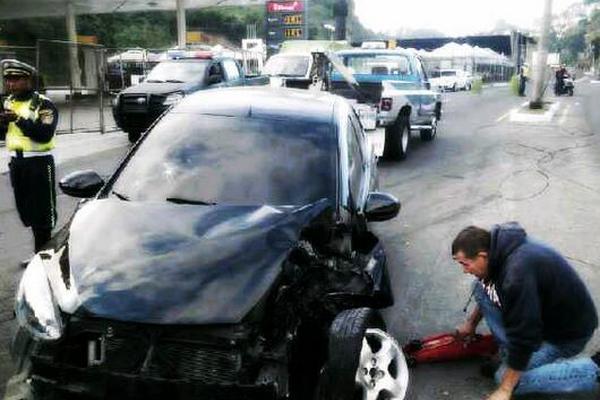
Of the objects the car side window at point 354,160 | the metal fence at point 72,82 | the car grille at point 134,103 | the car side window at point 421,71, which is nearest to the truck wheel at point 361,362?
the car side window at point 354,160

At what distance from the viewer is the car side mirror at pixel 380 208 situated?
4344 mm

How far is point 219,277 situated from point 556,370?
2161 millimetres

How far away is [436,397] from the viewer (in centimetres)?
391

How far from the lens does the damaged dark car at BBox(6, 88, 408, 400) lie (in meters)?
2.77

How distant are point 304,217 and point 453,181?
7131 millimetres

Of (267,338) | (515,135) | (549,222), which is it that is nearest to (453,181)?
(549,222)

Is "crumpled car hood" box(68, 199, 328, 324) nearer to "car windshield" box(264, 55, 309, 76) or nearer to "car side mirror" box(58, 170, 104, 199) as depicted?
"car side mirror" box(58, 170, 104, 199)

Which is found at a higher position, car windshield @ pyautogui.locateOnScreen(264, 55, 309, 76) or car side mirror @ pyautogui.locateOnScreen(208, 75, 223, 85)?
car windshield @ pyautogui.locateOnScreen(264, 55, 309, 76)

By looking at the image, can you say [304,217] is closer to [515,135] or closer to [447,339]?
[447,339]

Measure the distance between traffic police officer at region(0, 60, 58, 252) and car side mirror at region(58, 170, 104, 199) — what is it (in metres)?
1.35

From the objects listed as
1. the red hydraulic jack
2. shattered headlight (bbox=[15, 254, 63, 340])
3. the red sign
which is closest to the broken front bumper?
shattered headlight (bbox=[15, 254, 63, 340])

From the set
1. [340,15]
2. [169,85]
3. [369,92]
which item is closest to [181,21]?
[340,15]

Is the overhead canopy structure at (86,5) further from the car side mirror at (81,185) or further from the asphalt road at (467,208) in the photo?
the car side mirror at (81,185)

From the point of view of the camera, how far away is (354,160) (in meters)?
4.68
